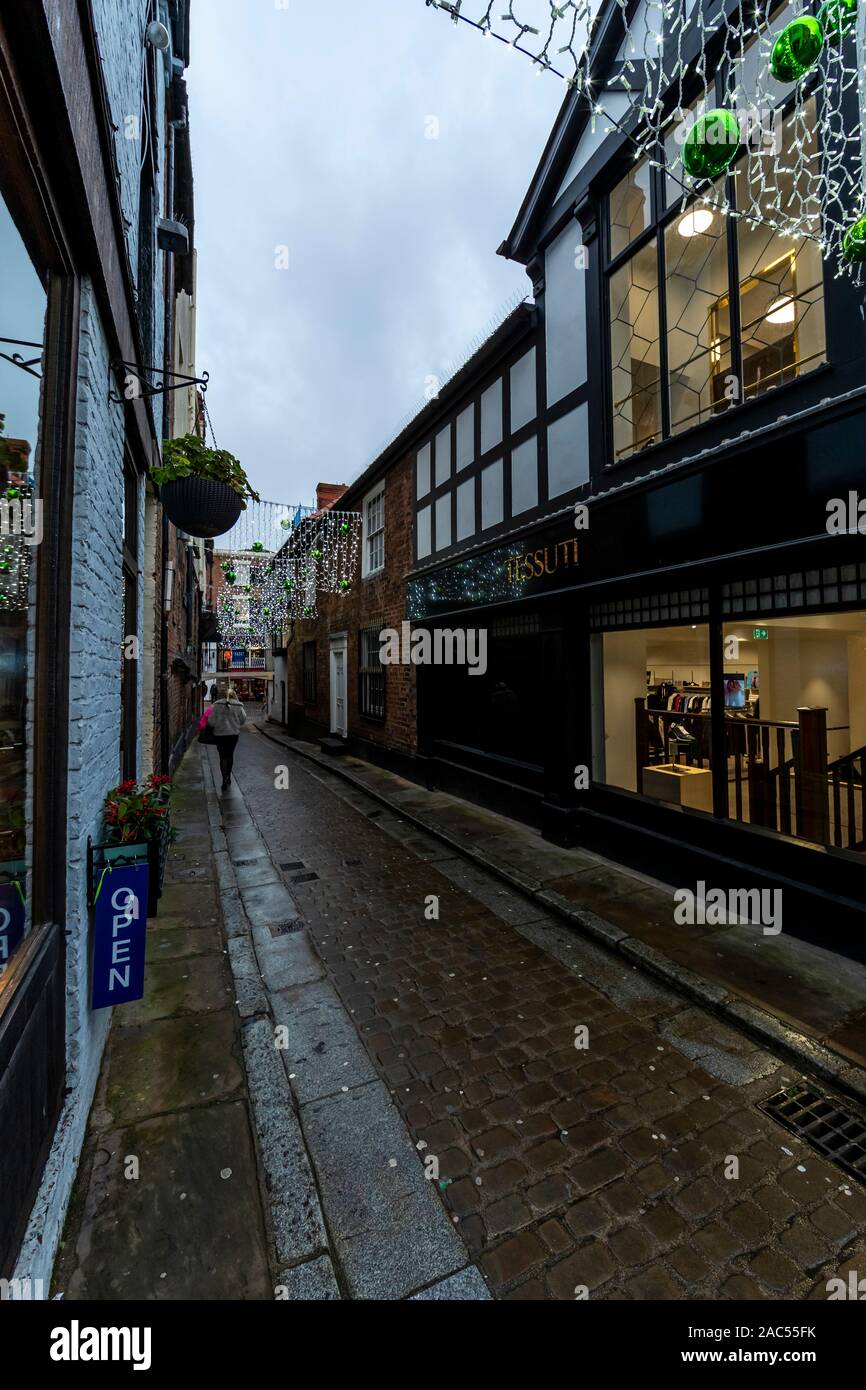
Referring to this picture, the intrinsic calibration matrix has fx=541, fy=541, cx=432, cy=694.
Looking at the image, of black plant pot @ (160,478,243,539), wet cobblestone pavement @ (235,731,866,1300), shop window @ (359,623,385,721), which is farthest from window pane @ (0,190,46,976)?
shop window @ (359,623,385,721)

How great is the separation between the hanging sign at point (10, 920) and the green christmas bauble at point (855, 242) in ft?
19.3

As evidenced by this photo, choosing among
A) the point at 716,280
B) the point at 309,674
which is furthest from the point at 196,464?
the point at 309,674

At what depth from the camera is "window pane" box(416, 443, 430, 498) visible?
34.1 ft

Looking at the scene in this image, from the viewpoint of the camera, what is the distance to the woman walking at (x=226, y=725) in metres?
10.5

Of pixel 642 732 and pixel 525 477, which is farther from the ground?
pixel 525 477

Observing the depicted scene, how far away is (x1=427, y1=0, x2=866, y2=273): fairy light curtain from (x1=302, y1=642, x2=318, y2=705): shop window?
589 inches

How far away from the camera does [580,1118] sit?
269 centimetres

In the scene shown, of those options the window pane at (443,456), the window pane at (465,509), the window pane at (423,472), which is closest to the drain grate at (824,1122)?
the window pane at (465,509)

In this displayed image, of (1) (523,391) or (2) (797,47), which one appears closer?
(2) (797,47)

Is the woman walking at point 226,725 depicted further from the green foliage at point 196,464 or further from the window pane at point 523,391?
the window pane at point 523,391

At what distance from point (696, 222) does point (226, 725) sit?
390 inches

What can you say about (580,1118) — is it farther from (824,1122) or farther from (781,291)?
(781,291)

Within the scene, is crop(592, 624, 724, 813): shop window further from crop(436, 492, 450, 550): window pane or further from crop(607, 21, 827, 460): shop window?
crop(436, 492, 450, 550): window pane
